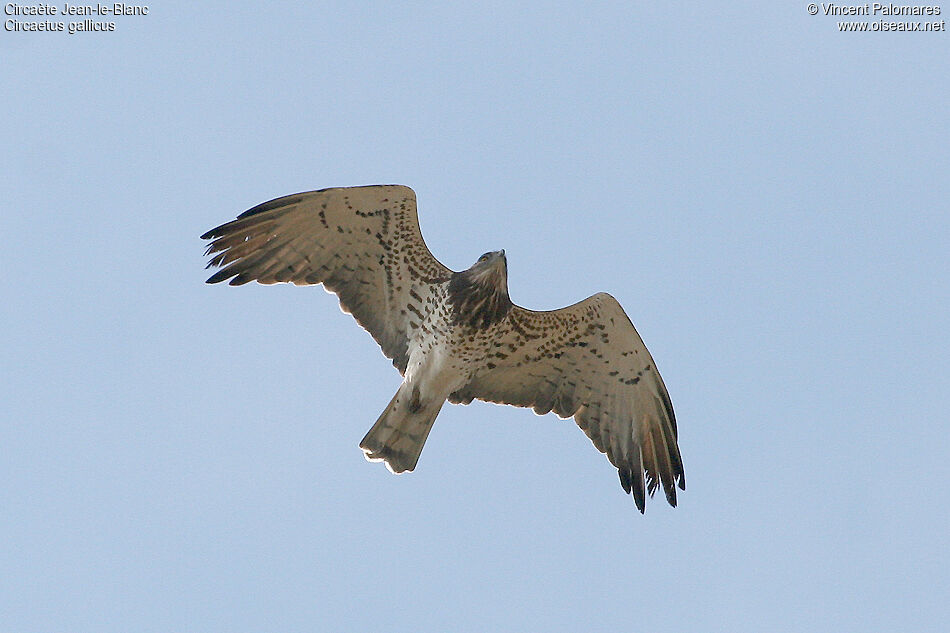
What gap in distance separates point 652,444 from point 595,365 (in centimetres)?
95

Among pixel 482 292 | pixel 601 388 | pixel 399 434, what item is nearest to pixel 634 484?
pixel 601 388

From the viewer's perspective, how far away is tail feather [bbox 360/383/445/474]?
552 inches

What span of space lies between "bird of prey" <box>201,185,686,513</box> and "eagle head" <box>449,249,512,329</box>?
0.01 m

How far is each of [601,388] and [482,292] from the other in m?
1.76

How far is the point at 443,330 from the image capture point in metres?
14.0

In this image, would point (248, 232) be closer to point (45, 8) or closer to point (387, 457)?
point (387, 457)

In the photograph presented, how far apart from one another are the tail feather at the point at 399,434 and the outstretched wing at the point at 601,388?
593 mm

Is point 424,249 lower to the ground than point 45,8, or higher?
lower

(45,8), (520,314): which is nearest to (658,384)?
(520,314)

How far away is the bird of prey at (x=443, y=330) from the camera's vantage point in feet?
46.0

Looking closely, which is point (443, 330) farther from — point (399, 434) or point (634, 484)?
point (634, 484)

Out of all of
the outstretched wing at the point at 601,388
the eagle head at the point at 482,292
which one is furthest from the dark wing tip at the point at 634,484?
the eagle head at the point at 482,292

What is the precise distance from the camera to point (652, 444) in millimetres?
14789

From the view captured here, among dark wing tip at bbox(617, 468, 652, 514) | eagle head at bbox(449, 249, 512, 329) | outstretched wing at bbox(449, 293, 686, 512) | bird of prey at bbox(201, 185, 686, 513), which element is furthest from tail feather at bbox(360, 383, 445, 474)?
dark wing tip at bbox(617, 468, 652, 514)
